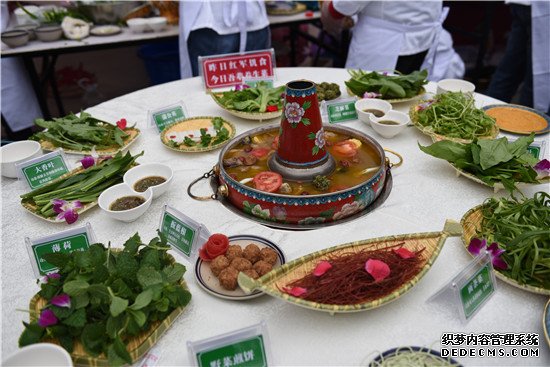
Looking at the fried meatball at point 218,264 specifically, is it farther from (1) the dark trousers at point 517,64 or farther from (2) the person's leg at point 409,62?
(1) the dark trousers at point 517,64

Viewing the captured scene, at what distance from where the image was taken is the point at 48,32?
4.48 meters

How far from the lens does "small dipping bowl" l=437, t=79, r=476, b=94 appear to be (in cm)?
304

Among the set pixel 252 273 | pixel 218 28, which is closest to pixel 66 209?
pixel 252 273

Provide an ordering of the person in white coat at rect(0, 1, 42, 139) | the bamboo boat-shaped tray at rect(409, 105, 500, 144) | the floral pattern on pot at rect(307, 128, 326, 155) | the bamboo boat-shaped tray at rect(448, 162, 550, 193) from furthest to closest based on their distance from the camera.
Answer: the person in white coat at rect(0, 1, 42, 139), the bamboo boat-shaped tray at rect(409, 105, 500, 144), the floral pattern on pot at rect(307, 128, 326, 155), the bamboo boat-shaped tray at rect(448, 162, 550, 193)

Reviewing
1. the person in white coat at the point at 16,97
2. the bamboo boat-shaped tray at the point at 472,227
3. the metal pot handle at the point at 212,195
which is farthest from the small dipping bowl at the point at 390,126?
the person in white coat at the point at 16,97

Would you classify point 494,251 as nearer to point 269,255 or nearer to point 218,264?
point 269,255

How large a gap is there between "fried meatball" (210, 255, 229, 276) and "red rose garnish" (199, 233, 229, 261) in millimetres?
29

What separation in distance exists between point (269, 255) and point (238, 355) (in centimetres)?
45

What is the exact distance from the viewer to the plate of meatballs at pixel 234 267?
1.55 m

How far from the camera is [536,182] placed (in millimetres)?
2000

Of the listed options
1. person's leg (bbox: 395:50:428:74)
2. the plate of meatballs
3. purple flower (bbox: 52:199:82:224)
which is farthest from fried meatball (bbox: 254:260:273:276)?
person's leg (bbox: 395:50:428:74)

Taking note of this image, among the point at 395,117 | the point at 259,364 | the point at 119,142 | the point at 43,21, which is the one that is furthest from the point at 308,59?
the point at 259,364

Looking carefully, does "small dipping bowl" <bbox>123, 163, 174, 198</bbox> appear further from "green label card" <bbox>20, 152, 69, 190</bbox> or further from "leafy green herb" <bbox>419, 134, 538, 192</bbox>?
"leafy green herb" <bbox>419, 134, 538, 192</bbox>

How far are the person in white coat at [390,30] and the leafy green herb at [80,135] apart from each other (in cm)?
239
